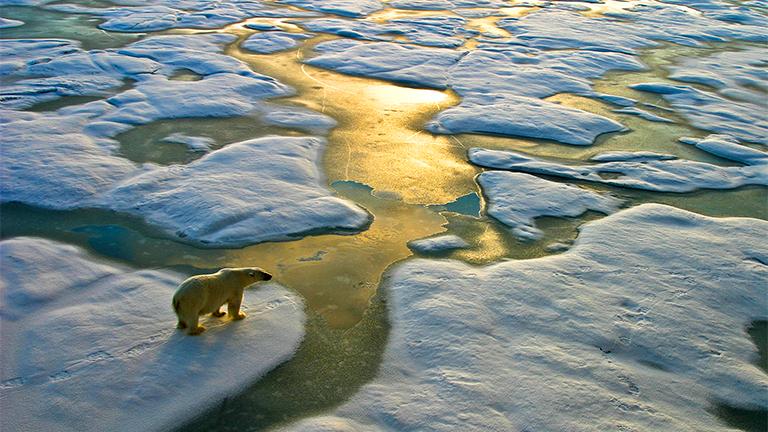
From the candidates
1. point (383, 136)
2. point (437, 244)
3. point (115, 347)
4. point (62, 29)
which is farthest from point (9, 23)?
point (437, 244)

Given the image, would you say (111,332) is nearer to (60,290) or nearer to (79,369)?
(79,369)

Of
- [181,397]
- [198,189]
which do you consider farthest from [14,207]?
[181,397]

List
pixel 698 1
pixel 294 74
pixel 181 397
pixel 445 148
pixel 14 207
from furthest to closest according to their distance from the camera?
pixel 698 1 → pixel 294 74 → pixel 445 148 → pixel 14 207 → pixel 181 397

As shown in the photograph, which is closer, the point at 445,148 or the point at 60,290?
the point at 60,290

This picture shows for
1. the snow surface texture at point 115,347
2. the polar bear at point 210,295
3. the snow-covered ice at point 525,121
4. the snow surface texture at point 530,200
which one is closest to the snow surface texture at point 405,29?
the snow-covered ice at point 525,121

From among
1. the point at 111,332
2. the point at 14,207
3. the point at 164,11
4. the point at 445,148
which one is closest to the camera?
the point at 111,332

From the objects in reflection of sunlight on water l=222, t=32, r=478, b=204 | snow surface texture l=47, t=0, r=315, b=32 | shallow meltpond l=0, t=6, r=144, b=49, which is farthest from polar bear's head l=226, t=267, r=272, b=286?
snow surface texture l=47, t=0, r=315, b=32
